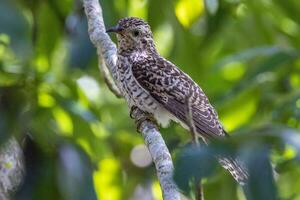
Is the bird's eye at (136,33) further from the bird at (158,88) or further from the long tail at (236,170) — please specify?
the long tail at (236,170)

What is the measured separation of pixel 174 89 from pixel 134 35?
0.64 meters

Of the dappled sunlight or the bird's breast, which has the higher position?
the bird's breast

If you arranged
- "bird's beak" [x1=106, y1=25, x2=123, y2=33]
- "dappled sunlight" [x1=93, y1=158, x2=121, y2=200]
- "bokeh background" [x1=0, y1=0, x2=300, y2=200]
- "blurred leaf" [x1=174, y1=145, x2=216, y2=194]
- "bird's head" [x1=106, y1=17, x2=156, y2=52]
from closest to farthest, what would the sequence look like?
"blurred leaf" [x1=174, y1=145, x2=216, y2=194] < "bokeh background" [x1=0, y1=0, x2=300, y2=200] < "bird's beak" [x1=106, y1=25, x2=123, y2=33] < "bird's head" [x1=106, y1=17, x2=156, y2=52] < "dappled sunlight" [x1=93, y1=158, x2=121, y2=200]

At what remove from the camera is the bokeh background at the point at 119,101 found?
4.14 m

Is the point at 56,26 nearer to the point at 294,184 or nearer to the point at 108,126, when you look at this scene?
the point at 108,126

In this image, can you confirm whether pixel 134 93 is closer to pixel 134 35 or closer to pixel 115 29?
pixel 115 29

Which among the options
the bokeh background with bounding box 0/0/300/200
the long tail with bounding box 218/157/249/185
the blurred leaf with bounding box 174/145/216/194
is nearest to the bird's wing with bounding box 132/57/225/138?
the bokeh background with bounding box 0/0/300/200

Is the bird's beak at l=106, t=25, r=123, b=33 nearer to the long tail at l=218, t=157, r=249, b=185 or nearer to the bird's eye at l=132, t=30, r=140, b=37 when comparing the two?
the bird's eye at l=132, t=30, r=140, b=37

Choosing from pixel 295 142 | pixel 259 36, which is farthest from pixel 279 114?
pixel 295 142

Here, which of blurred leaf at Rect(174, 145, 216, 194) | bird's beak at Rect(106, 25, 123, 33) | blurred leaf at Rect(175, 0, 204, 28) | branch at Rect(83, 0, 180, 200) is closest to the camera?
blurred leaf at Rect(174, 145, 216, 194)

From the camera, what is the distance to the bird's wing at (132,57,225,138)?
17.9 ft

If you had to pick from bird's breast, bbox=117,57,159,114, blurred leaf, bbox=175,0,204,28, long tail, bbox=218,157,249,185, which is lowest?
long tail, bbox=218,157,249,185

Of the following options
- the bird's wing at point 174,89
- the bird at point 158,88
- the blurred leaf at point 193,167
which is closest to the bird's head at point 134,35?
the bird at point 158,88

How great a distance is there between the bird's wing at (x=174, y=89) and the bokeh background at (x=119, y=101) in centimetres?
19
